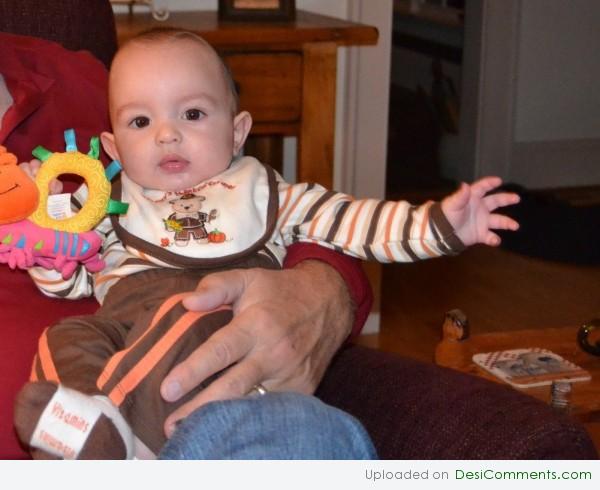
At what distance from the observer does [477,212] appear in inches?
46.7

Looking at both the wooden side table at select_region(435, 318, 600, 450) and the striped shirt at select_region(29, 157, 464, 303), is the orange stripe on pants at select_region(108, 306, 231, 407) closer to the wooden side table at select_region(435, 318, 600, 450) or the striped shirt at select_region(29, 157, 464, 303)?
the striped shirt at select_region(29, 157, 464, 303)

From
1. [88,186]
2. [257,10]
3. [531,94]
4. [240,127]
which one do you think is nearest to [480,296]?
[257,10]

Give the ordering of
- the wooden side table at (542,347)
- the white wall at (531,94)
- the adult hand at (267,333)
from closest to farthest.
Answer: the adult hand at (267,333) → the wooden side table at (542,347) → the white wall at (531,94)

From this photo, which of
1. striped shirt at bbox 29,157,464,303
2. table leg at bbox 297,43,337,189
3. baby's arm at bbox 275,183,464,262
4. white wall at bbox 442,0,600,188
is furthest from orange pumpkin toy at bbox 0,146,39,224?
white wall at bbox 442,0,600,188

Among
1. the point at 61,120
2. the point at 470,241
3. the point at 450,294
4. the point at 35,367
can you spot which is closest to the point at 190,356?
the point at 35,367

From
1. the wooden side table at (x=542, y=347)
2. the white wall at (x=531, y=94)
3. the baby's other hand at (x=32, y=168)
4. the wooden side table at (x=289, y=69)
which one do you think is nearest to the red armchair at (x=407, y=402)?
the baby's other hand at (x=32, y=168)

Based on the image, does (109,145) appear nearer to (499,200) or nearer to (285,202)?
(285,202)

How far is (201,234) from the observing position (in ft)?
3.97

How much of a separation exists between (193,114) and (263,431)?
49cm

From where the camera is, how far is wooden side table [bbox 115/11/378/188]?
209 cm

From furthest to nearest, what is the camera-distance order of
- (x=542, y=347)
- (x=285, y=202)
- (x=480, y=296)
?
(x=480, y=296) → (x=542, y=347) → (x=285, y=202)

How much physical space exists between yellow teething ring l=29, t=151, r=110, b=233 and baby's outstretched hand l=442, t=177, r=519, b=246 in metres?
0.39

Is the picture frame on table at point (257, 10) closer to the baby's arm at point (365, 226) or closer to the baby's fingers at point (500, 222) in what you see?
the baby's arm at point (365, 226)

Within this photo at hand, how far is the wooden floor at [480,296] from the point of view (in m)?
2.81
